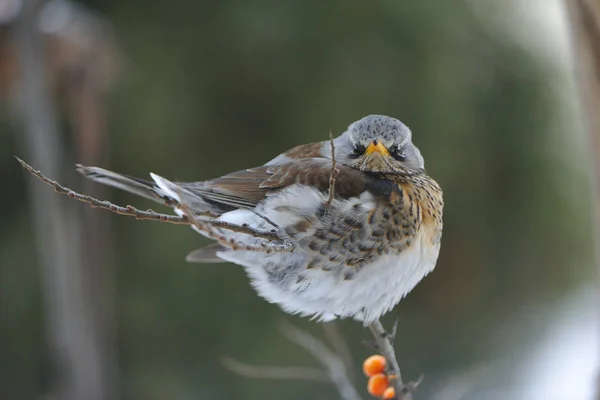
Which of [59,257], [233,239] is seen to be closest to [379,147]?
[233,239]

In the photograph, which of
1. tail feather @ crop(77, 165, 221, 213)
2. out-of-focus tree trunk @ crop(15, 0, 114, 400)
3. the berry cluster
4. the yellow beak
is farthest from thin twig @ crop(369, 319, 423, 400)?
out-of-focus tree trunk @ crop(15, 0, 114, 400)

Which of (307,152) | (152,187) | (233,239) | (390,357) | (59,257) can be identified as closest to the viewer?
(233,239)

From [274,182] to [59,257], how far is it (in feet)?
7.19

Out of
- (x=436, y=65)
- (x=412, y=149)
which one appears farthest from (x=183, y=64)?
(x=412, y=149)

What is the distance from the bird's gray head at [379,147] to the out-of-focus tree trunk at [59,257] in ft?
6.84

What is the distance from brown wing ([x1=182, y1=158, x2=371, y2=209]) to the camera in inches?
58.6

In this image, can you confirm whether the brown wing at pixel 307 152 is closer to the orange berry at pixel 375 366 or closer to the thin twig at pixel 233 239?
the thin twig at pixel 233 239

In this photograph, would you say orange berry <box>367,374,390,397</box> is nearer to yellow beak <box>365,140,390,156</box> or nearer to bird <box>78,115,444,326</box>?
bird <box>78,115,444,326</box>

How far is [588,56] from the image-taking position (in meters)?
1.68

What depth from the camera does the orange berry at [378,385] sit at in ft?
5.01

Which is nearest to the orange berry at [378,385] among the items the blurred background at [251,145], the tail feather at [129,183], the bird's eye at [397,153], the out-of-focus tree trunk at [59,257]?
the bird's eye at [397,153]

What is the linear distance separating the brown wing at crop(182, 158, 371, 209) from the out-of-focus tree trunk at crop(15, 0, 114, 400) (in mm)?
1855

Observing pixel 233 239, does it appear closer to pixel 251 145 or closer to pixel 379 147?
pixel 379 147

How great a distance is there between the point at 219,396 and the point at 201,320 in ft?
1.61
